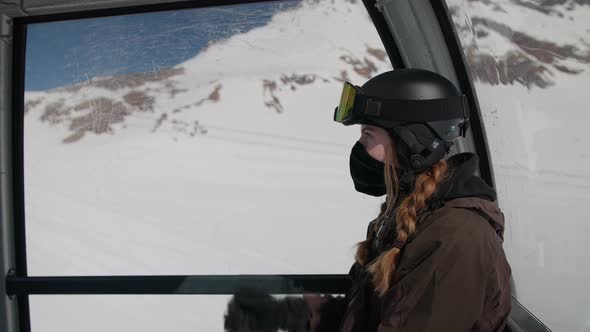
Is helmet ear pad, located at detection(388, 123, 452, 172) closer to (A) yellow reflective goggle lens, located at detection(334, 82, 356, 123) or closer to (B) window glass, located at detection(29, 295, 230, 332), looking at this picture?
(A) yellow reflective goggle lens, located at detection(334, 82, 356, 123)

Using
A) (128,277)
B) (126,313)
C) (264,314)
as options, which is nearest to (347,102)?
(264,314)

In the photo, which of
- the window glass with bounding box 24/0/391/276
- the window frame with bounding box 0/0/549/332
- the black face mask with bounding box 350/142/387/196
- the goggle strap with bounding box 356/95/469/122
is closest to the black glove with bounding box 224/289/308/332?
the window frame with bounding box 0/0/549/332

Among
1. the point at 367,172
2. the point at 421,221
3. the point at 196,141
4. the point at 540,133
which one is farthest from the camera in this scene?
the point at 196,141

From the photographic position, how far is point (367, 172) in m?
1.54

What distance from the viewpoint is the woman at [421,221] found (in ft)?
3.85

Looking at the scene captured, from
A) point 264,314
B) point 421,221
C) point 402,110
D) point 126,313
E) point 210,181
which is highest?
point 402,110

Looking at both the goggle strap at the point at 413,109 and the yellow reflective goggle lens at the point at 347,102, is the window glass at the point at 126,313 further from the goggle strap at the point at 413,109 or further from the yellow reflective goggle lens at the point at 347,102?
the goggle strap at the point at 413,109

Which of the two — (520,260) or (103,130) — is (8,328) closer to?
(103,130)

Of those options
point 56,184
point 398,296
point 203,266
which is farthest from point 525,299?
point 56,184

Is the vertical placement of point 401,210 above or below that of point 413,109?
below

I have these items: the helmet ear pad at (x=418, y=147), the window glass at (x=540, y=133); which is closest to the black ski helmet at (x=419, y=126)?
the helmet ear pad at (x=418, y=147)

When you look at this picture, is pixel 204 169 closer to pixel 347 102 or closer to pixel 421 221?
pixel 347 102

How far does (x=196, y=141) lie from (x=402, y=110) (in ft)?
6.32

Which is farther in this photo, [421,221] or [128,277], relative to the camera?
[128,277]
